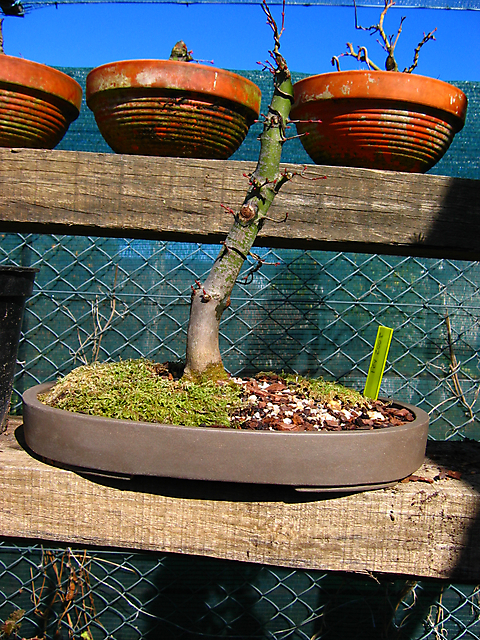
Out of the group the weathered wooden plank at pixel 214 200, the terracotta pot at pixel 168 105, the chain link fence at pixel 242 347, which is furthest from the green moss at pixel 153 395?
the chain link fence at pixel 242 347

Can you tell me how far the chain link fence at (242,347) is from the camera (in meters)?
1.37

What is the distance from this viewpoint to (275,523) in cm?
53

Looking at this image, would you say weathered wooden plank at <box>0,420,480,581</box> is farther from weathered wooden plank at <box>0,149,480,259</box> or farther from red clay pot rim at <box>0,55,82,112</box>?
red clay pot rim at <box>0,55,82,112</box>

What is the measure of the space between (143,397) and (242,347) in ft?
2.76

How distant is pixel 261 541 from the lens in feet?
1.75

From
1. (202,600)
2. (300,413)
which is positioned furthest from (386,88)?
(202,600)

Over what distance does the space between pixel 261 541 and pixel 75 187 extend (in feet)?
1.65

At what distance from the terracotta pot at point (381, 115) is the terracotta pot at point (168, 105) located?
0.37ft

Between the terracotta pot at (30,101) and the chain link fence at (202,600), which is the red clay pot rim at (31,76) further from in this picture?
the chain link fence at (202,600)

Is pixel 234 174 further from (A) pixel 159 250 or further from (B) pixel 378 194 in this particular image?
(A) pixel 159 250

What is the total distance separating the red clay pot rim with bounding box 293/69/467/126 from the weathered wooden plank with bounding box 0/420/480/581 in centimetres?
51

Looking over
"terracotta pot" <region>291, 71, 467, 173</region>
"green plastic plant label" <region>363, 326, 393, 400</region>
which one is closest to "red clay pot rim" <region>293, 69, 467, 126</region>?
"terracotta pot" <region>291, 71, 467, 173</region>

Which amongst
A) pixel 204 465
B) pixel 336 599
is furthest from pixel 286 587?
pixel 204 465

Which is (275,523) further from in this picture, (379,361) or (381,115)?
(381,115)
